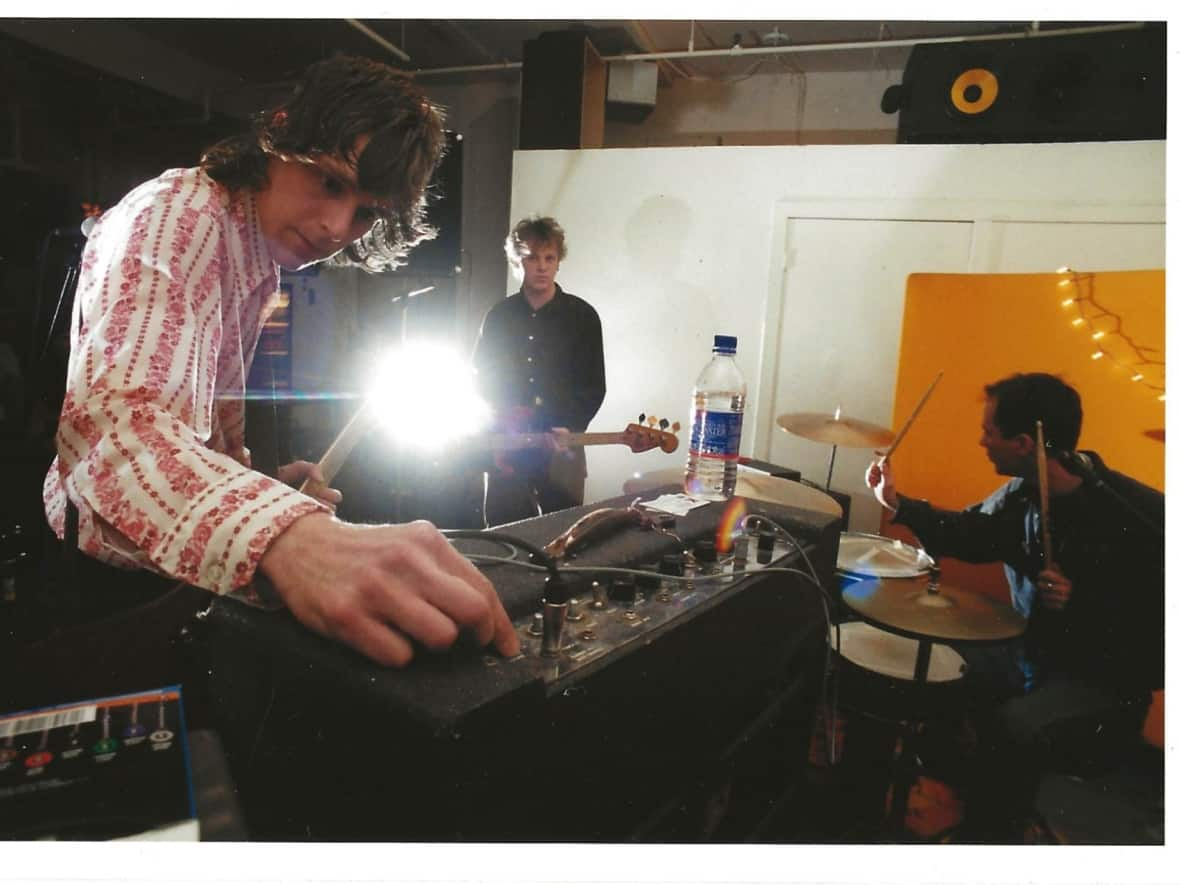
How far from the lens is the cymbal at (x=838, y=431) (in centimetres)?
269

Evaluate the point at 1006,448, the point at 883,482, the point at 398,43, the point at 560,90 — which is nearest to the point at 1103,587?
the point at 1006,448

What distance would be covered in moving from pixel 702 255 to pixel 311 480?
2860mm

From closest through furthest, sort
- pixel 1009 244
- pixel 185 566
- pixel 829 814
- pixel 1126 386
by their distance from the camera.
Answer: pixel 185 566, pixel 829 814, pixel 1126 386, pixel 1009 244

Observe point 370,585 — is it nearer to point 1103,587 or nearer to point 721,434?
point 721,434

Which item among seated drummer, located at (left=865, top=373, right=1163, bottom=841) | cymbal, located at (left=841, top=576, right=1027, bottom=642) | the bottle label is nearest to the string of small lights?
seated drummer, located at (left=865, top=373, right=1163, bottom=841)

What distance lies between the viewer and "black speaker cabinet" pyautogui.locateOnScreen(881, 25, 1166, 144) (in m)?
2.71

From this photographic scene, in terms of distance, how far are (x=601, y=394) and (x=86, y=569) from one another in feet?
7.24

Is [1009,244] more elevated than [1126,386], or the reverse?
[1009,244]

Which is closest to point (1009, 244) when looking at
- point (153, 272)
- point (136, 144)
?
point (153, 272)

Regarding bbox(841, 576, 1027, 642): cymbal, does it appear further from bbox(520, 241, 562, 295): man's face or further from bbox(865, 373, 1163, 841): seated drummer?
bbox(520, 241, 562, 295): man's face

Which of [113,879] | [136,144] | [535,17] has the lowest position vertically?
[113,879]

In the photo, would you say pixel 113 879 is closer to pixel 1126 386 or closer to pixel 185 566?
pixel 185 566

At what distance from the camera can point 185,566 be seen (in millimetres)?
496

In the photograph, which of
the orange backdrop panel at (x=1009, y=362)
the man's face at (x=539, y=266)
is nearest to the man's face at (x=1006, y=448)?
the orange backdrop panel at (x=1009, y=362)
